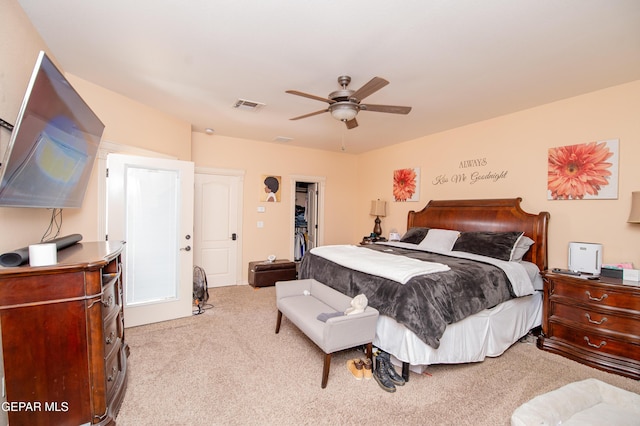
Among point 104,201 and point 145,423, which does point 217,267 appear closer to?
point 104,201

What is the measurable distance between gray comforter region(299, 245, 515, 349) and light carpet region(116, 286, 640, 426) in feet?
1.57

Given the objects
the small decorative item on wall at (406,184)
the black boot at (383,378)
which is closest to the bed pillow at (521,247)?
the small decorative item on wall at (406,184)

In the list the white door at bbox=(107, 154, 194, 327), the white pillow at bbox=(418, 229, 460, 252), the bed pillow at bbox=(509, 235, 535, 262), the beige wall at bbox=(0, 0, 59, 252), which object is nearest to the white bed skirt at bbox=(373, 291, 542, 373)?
the bed pillow at bbox=(509, 235, 535, 262)

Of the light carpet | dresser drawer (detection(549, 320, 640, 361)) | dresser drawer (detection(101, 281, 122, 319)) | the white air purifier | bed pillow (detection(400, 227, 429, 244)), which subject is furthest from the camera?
bed pillow (detection(400, 227, 429, 244))

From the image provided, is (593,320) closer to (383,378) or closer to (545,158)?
(545,158)

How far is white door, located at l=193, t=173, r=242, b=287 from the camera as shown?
4945 millimetres

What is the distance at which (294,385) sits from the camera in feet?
7.45

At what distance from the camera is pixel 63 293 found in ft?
5.14

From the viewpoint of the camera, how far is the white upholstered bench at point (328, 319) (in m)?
2.23

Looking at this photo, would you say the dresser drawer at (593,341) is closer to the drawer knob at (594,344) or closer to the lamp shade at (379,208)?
the drawer knob at (594,344)

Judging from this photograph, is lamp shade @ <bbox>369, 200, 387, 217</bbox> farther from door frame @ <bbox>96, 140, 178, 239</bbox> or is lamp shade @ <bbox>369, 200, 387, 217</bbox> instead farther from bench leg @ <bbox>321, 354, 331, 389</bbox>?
door frame @ <bbox>96, 140, 178, 239</bbox>

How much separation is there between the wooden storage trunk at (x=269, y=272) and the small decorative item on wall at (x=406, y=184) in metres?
2.46

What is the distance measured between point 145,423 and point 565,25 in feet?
13.0

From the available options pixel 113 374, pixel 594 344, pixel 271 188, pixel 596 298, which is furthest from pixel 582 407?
pixel 271 188
